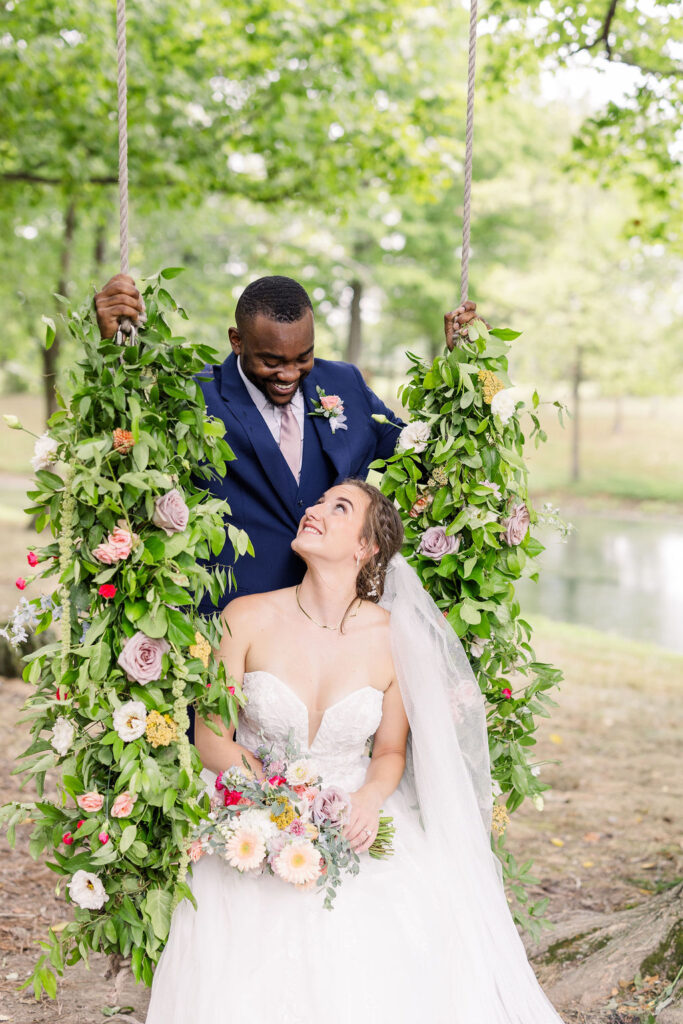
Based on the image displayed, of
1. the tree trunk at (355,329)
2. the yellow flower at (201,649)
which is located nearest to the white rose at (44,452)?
the yellow flower at (201,649)

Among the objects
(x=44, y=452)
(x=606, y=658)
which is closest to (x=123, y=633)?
(x=44, y=452)

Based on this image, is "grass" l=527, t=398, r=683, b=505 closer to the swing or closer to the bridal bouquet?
the bridal bouquet

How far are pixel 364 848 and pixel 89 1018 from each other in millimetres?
1252

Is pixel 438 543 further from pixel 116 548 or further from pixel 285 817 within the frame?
pixel 116 548

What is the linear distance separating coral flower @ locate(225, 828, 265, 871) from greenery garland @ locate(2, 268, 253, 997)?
12 centimetres

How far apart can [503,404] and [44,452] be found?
55.5 inches

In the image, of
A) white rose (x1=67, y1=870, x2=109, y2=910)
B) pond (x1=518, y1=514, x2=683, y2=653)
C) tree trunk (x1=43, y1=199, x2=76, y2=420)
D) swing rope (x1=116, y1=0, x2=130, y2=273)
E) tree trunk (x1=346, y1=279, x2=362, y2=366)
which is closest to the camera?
swing rope (x1=116, y1=0, x2=130, y2=273)

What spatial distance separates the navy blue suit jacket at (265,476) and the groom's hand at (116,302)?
0.67 metres

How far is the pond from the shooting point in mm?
11227

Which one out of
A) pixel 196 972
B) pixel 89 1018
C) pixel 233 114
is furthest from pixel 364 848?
pixel 233 114

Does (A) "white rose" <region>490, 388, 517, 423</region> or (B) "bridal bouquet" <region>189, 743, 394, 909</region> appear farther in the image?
(A) "white rose" <region>490, 388, 517, 423</region>

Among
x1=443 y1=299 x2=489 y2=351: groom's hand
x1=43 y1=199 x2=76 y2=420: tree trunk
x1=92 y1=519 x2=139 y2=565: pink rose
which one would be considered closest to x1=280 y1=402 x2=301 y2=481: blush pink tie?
x1=443 y1=299 x2=489 y2=351: groom's hand

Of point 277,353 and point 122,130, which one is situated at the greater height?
point 122,130

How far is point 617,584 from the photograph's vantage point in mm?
14023
